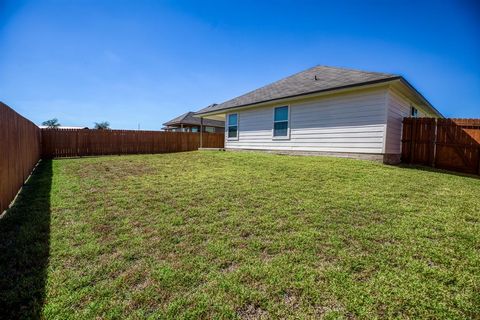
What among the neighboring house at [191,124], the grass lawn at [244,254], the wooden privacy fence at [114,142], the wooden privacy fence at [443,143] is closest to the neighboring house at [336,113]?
the wooden privacy fence at [443,143]

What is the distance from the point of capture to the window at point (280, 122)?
11180 mm

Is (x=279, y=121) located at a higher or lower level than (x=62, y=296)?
higher

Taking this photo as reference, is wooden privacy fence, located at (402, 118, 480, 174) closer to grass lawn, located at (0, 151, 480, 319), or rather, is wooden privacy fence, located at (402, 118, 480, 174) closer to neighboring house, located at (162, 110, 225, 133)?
grass lawn, located at (0, 151, 480, 319)

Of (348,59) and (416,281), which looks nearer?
(416,281)

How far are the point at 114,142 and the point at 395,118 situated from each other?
16278 mm

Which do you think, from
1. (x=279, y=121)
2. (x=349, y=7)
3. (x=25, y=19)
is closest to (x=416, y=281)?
(x=279, y=121)

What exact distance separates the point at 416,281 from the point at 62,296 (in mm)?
3143

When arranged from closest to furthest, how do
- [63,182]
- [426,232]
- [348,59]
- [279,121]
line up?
1. [426,232]
2. [63,182]
3. [279,121]
4. [348,59]

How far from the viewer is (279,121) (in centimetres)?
1145

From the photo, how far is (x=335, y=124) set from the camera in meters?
9.19

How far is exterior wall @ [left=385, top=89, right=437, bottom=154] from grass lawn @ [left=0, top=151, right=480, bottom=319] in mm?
3609

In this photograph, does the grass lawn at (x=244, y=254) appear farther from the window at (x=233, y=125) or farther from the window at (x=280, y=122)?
the window at (x=233, y=125)

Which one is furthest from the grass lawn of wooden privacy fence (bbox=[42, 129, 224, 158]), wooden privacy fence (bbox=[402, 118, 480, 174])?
wooden privacy fence (bbox=[42, 129, 224, 158])

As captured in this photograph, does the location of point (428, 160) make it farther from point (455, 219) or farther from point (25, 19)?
point (25, 19)
